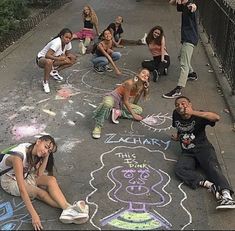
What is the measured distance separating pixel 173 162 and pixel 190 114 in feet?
1.98

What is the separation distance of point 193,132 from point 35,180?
1839 millimetres

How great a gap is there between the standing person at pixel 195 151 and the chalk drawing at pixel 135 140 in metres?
0.37

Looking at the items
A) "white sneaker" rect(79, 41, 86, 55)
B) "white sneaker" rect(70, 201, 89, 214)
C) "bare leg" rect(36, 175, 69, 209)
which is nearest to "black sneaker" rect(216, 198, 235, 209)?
"white sneaker" rect(70, 201, 89, 214)

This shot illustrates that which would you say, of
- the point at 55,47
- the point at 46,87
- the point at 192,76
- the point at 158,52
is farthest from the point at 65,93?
the point at 192,76

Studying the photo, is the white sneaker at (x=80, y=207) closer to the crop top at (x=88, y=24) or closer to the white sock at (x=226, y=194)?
the white sock at (x=226, y=194)

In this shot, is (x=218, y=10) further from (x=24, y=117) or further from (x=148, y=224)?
(x=148, y=224)

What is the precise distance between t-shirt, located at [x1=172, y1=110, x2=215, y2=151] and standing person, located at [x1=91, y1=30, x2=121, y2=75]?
304cm

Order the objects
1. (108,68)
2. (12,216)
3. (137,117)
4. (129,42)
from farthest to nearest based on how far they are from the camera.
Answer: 1. (129,42)
2. (108,68)
3. (137,117)
4. (12,216)

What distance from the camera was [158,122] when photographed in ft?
19.9

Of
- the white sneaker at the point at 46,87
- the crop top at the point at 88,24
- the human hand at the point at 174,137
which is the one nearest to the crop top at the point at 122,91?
the human hand at the point at 174,137

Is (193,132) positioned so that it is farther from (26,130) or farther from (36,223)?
(26,130)

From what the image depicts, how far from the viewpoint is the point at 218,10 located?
905cm

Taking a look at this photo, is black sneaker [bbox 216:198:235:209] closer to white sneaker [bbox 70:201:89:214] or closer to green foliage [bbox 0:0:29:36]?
white sneaker [bbox 70:201:89:214]

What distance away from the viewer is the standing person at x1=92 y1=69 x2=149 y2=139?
18.7 feet
